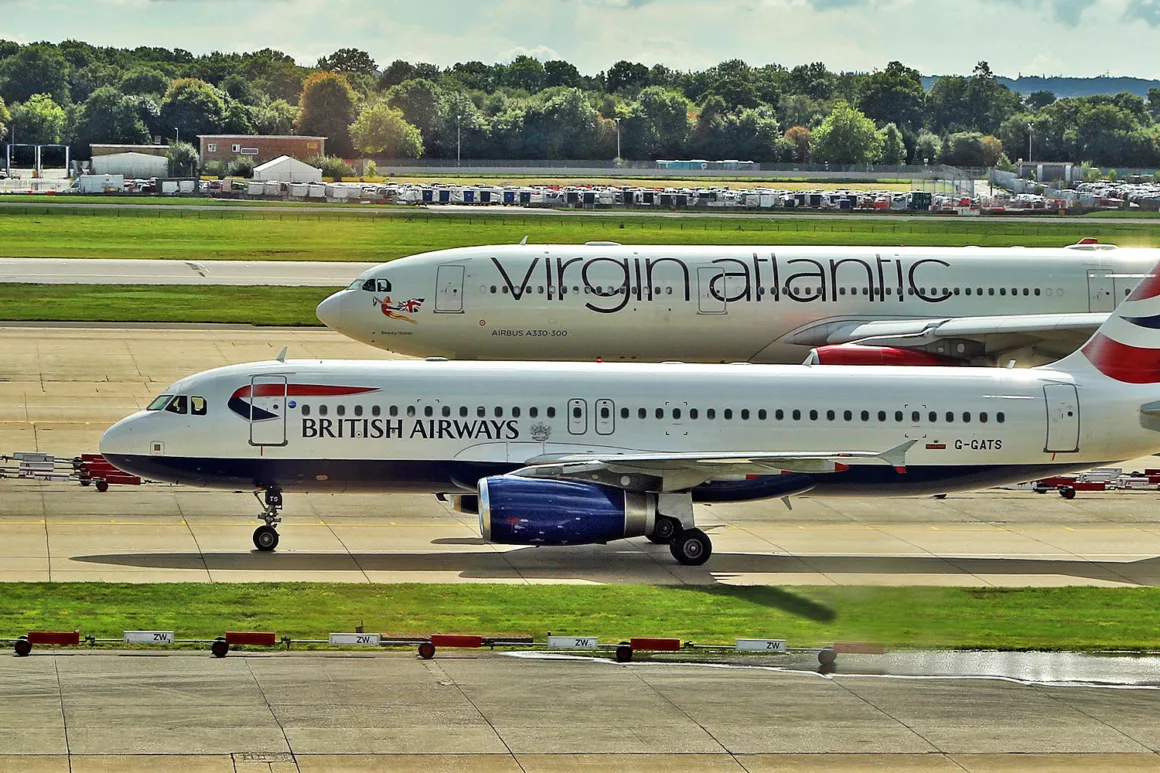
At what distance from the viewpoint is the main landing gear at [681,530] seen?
36.4 meters

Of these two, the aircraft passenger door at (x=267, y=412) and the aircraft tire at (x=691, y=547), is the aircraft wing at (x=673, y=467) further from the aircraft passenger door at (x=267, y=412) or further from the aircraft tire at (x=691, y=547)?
the aircraft passenger door at (x=267, y=412)

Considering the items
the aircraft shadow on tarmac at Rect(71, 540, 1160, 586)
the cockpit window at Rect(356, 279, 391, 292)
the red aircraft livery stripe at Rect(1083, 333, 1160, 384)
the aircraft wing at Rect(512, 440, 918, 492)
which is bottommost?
the aircraft shadow on tarmac at Rect(71, 540, 1160, 586)

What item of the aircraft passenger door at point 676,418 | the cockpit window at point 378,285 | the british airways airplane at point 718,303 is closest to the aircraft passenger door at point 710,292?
the british airways airplane at point 718,303

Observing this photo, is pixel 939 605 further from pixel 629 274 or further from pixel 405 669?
pixel 629 274

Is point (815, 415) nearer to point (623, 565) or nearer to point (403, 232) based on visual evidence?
point (623, 565)

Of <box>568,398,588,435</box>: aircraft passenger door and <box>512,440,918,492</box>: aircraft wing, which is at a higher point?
<box>568,398,588,435</box>: aircraft passenger door

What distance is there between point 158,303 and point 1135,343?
5312cm

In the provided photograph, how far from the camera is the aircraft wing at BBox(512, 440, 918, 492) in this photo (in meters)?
35.8

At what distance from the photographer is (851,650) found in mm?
28391

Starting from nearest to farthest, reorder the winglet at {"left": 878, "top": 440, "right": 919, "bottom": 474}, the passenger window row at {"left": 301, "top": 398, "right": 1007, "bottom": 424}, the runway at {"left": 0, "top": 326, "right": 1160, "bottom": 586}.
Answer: the winglet at {"left": 878, "top": 440, "right": 919, "bottom": 474}, the runway at {"left": 0, "top": 326, "right": 1160, "bottom": 586}, the passenger window row at {"left": 301, "top": 398, "right": 1007, "bottom": 424}

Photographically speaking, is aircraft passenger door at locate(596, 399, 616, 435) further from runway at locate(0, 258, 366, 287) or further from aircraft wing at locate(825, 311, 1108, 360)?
runway at locate(0, 258, 366, 287)

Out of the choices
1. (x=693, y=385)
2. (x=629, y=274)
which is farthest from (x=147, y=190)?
(x=693, y=385)

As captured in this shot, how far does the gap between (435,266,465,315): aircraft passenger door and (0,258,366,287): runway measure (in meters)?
36.2

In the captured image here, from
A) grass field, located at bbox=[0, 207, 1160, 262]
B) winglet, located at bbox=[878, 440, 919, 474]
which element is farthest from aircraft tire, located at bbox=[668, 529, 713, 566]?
grass field, located at bbox=[0, 207, 1160, 262]
